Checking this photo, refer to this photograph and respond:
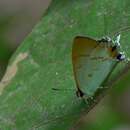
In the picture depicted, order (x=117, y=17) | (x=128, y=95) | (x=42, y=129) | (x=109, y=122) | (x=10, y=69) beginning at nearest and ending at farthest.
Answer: (x=42, y=129)
(x=117, y=17)
(x=10, y=69)
(x=109, y=122)
(x=128, y=95)

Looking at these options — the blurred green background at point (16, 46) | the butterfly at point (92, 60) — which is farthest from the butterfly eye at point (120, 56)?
the blurred green background at point (16, 46)

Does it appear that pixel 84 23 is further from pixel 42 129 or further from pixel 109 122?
pixel 109 122

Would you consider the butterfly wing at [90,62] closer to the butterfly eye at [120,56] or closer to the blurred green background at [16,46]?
the butterfly eye at [120,56]

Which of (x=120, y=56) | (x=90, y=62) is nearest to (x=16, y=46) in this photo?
(x=90, y=62)

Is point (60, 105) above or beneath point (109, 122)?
above

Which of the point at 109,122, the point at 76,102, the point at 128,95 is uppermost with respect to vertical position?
the point at 76,102

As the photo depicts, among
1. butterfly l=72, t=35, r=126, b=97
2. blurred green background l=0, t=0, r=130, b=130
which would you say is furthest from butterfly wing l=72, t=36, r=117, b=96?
blurred green background l=0, t=0, r=130, b=130

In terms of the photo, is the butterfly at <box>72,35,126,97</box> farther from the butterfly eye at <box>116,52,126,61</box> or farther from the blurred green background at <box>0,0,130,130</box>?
the blurred green background at <box>0,0,130,130</box>

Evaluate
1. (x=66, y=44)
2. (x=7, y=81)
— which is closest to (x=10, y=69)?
(x=7, y=81)
